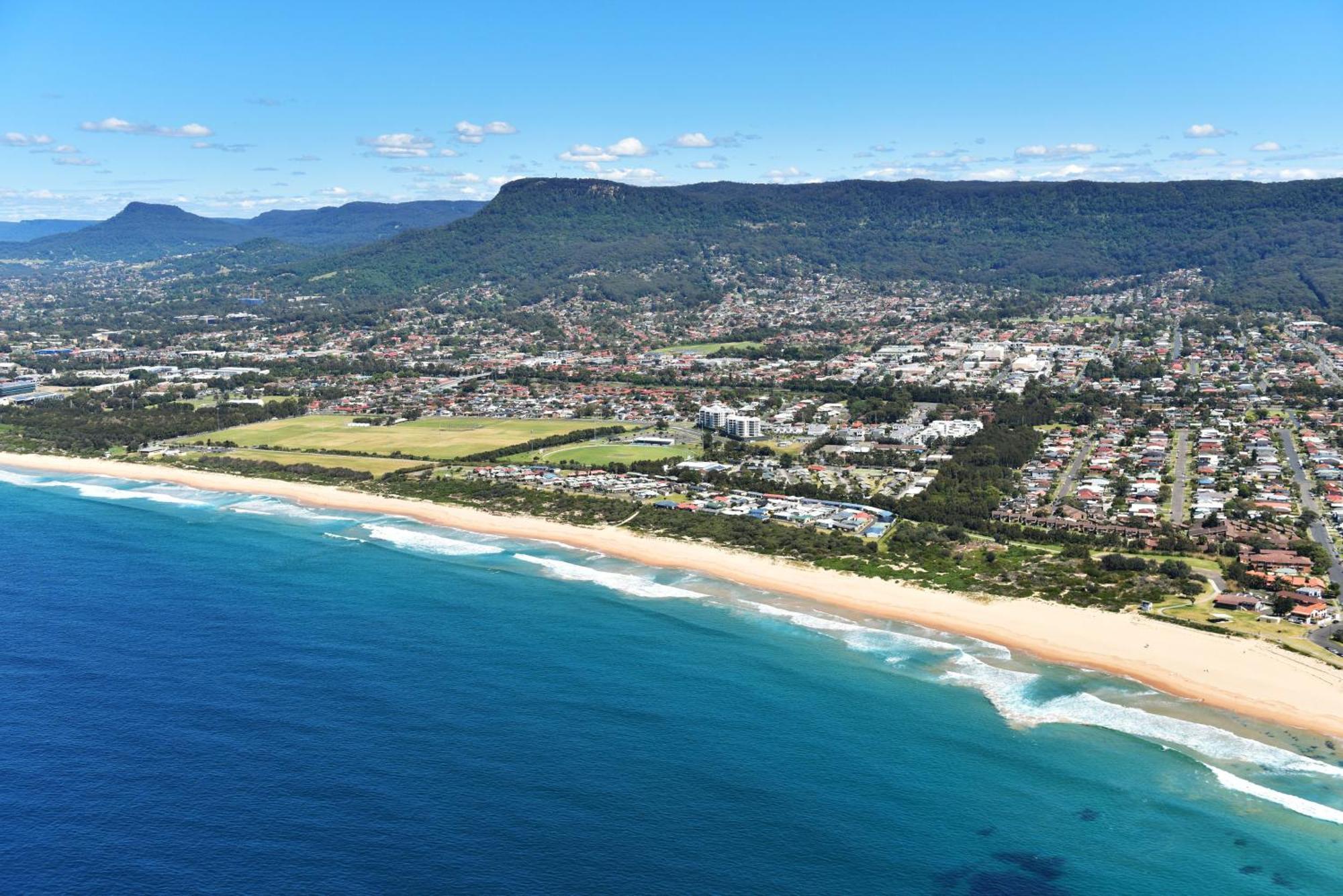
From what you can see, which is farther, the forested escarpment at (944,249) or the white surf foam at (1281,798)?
the forested escarpment at (944,249)

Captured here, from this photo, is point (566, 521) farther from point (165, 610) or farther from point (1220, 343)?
point (1220, 343)

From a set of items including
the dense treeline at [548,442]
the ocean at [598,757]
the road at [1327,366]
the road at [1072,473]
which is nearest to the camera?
the ocean at [598,757]

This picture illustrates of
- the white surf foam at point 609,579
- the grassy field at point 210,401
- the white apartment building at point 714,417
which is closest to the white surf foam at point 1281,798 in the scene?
the white surf foam at point 609,579

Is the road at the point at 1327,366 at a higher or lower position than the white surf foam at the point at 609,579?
higher

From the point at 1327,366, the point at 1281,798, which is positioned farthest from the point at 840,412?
the point at 1281,798

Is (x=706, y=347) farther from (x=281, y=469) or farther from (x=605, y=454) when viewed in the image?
(x=281, y=469)

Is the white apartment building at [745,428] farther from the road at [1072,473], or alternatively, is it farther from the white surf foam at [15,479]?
the white surf foam at [15,479]

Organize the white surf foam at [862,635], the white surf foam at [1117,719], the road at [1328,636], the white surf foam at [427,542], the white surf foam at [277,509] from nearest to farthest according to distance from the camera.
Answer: the white surf foam at [1117,719], the road at [1328,636], the white surf foam at [862,635], the white surf foam at [427,542], the white surf foam at [277,509]

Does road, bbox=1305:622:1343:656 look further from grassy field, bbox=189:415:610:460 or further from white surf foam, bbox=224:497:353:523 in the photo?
grassy field, bbox=189:415:610:460
